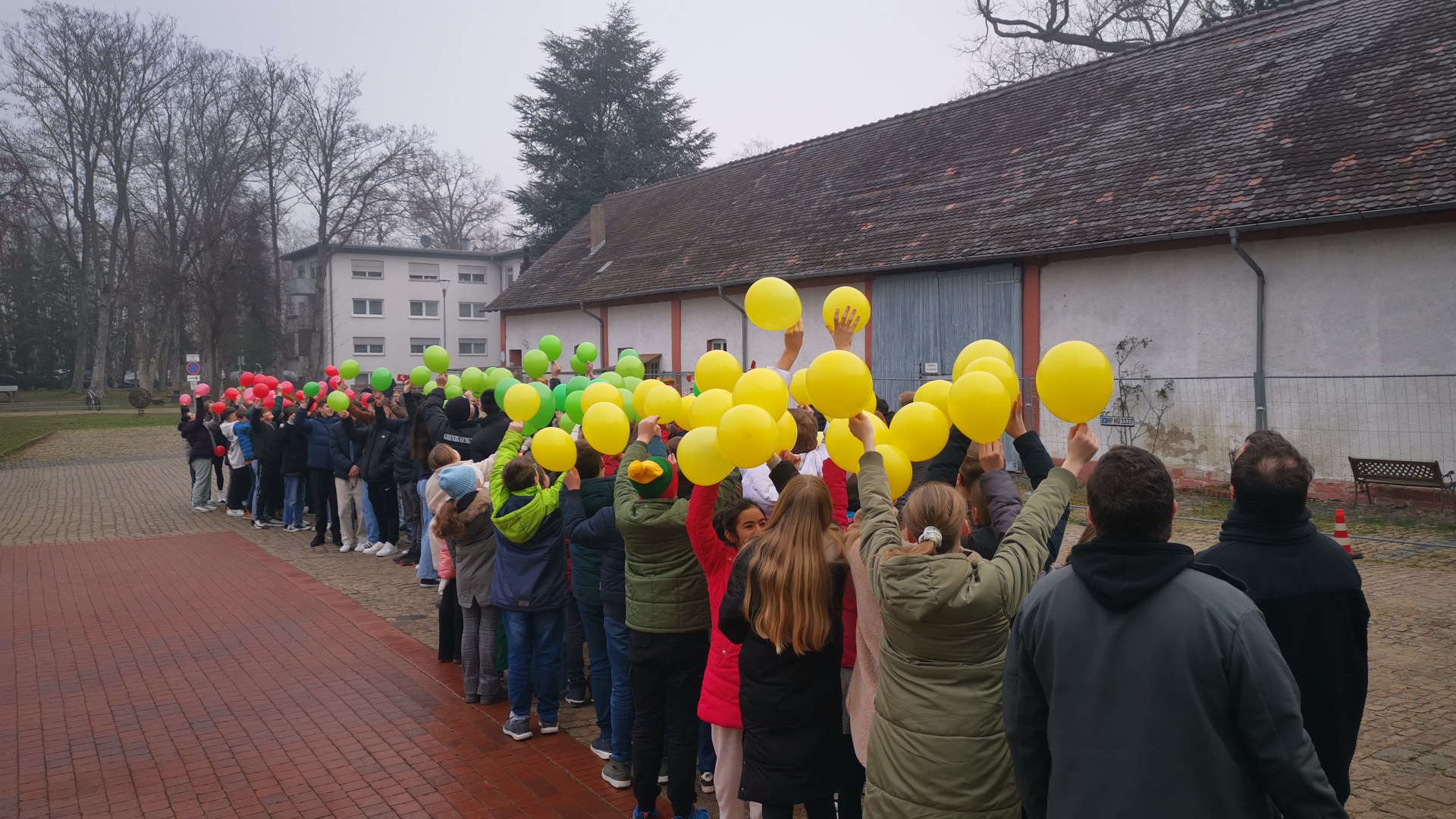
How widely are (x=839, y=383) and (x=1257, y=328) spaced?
1209 cm

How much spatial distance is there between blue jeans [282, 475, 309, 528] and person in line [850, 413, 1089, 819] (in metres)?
12.5

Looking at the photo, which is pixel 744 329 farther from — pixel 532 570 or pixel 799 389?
pixel 799 389

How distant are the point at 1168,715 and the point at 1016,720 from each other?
41cm

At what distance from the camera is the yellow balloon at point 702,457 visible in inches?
157

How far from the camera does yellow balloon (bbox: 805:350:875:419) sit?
3.44 metres

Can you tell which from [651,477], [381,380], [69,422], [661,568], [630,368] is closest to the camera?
[651,477]

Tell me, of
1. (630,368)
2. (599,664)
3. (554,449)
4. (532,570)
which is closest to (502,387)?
(630,368)

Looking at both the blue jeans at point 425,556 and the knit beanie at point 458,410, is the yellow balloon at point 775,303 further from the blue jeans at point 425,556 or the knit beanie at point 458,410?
the blue jeans at point 425,556

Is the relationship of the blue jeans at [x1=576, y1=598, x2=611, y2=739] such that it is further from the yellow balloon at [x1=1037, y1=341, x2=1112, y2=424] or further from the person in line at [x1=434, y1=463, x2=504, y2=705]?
the yellow balloon at [x1=1037, y1=341, x2=1112, y2=424]

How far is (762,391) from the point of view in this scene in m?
4.10

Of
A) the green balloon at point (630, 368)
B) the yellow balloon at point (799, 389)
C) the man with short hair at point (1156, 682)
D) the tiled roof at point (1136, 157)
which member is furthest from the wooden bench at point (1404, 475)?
the man with short hair at point (1156, 682)

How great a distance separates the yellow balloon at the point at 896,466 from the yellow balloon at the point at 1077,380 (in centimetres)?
71

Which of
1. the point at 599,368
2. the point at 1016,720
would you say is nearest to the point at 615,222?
the point at 599,368

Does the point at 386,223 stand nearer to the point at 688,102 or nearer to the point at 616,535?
the point at 688,102
